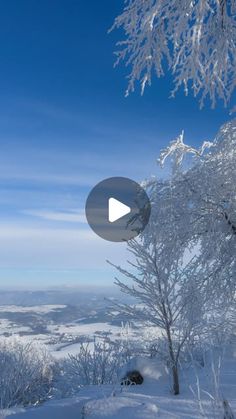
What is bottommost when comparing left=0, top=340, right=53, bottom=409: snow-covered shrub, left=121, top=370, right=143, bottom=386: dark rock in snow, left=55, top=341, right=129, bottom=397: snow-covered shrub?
left=0, top=340, right=53, bottom=409: snow-covered shrub

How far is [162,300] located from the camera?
9555 millimetres

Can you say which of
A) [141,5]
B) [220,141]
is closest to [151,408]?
[220,141]

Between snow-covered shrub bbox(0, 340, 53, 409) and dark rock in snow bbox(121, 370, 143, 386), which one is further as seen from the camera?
snow-covered shrub bbox(0, 340, 53, 409)

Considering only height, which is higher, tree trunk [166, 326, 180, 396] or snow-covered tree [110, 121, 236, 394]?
snow-covered tree [110, 121, 236, 394]

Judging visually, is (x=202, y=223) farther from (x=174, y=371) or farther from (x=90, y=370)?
(x=90, y=370)

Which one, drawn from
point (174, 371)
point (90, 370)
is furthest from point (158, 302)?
point (90, 370)

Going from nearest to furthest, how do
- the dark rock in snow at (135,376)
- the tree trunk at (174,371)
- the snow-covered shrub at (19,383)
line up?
1. the tree trunk at (174,371)
2. the dark rock in snow at (135,376)
3. the snow-covered shrub at (19,383)

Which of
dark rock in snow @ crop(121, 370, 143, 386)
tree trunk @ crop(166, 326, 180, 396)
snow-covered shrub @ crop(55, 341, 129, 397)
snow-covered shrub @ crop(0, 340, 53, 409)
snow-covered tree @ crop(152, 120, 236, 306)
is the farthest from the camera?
snow-covered shrub @ crop(0, 340, 53, 409)

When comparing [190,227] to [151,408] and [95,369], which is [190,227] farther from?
[95,369]

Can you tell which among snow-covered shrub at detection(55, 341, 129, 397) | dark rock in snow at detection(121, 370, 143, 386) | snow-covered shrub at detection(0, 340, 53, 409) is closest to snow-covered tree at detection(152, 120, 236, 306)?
dark rock in snow at detection(121, 370, 143, 386)

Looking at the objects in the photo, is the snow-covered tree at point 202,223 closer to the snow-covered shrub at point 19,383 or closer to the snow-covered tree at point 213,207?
the snow-covered tree at point 213,207

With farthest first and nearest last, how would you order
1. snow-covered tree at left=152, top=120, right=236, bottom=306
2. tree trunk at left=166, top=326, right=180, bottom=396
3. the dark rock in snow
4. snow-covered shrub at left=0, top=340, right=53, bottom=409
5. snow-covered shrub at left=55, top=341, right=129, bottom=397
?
1. snow-covered shrub at left=0, top=340, right=53, bottom=409
2. snow-covered shrub at left=55, top=341, right=129, bottom=397
3. the dark rock in snow
4. tree trunk at left=166, top=326, right=180, bottom=396
5. snow-covered tree at left=152, top=120, right=236, bottom=306

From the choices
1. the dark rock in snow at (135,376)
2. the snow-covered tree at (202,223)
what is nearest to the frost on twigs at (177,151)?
the snow-covered tree at (202,223)

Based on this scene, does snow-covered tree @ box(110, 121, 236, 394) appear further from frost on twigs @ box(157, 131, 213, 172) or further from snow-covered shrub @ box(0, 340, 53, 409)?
snow-covered shrub @ box(0, 340, 53, 409)
